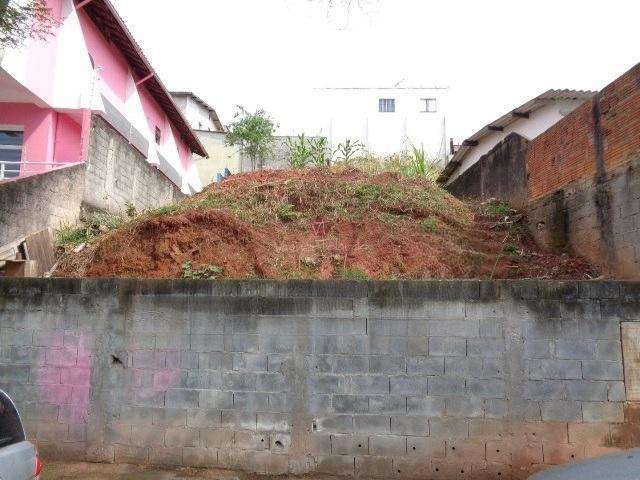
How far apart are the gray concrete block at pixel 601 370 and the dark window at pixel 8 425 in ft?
15.0

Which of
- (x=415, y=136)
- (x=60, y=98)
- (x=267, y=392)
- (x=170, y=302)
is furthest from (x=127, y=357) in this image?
(x=415, y=136)

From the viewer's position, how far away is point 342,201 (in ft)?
29.0

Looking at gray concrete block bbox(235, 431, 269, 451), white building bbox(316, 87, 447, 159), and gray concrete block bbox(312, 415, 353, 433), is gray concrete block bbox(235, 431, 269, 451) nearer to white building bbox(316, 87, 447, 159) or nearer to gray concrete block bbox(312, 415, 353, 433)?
gray concrete block bbox(312, 415, 353, 433)

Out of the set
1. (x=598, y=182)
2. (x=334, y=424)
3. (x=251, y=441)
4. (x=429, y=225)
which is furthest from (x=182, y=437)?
(x=598, y=182)

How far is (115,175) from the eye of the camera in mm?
11133

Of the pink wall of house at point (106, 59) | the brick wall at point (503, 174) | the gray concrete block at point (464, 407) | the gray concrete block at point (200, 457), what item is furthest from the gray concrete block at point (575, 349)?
the pink wall of house at point (106, 59)

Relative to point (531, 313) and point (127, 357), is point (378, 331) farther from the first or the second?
point (127, 357)

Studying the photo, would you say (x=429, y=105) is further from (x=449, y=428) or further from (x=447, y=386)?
(x=449, y=428)

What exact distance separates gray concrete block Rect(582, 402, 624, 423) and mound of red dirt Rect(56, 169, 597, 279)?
217 cm

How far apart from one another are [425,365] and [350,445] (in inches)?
41.2

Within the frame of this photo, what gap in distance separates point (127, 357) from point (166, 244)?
2252 mm

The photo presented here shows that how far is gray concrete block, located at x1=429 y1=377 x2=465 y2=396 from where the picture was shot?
15.6ft

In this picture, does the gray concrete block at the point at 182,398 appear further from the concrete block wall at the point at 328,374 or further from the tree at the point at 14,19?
the tree at the point at 14,19

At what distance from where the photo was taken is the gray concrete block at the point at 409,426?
15.5 feet
